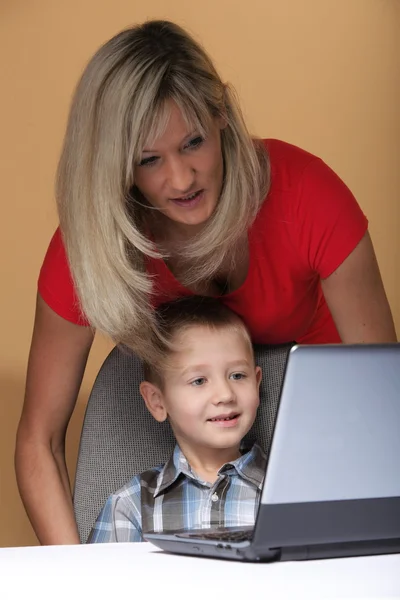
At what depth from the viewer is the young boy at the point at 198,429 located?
1.62m

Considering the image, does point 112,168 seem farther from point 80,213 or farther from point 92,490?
point 92,490

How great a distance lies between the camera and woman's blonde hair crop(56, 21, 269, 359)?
146cm

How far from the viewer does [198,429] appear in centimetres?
163

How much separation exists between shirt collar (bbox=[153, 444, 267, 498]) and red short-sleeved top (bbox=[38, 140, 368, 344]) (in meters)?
0.22

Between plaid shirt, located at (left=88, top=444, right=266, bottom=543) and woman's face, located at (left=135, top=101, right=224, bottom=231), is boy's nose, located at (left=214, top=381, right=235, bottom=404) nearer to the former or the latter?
plaid shirt, located at (left=88, top=444, right=266, bottom=543)

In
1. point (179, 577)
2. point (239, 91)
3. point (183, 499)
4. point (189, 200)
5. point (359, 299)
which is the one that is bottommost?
point (183, 499)

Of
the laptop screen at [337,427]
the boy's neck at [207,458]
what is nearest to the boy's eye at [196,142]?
the boy's neck at [207,458]

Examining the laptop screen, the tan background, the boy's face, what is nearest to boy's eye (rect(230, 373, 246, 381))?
the boy's face

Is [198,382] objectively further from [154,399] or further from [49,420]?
[49,420]

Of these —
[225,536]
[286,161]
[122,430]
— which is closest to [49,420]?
[122,430]

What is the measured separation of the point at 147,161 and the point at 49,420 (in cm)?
49

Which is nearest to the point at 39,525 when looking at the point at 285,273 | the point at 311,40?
the point at 285,273

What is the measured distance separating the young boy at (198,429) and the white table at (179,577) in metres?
0.60

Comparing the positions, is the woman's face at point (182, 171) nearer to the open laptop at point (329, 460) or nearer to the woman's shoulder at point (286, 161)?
the woman's shoulder at point (286, 161)
